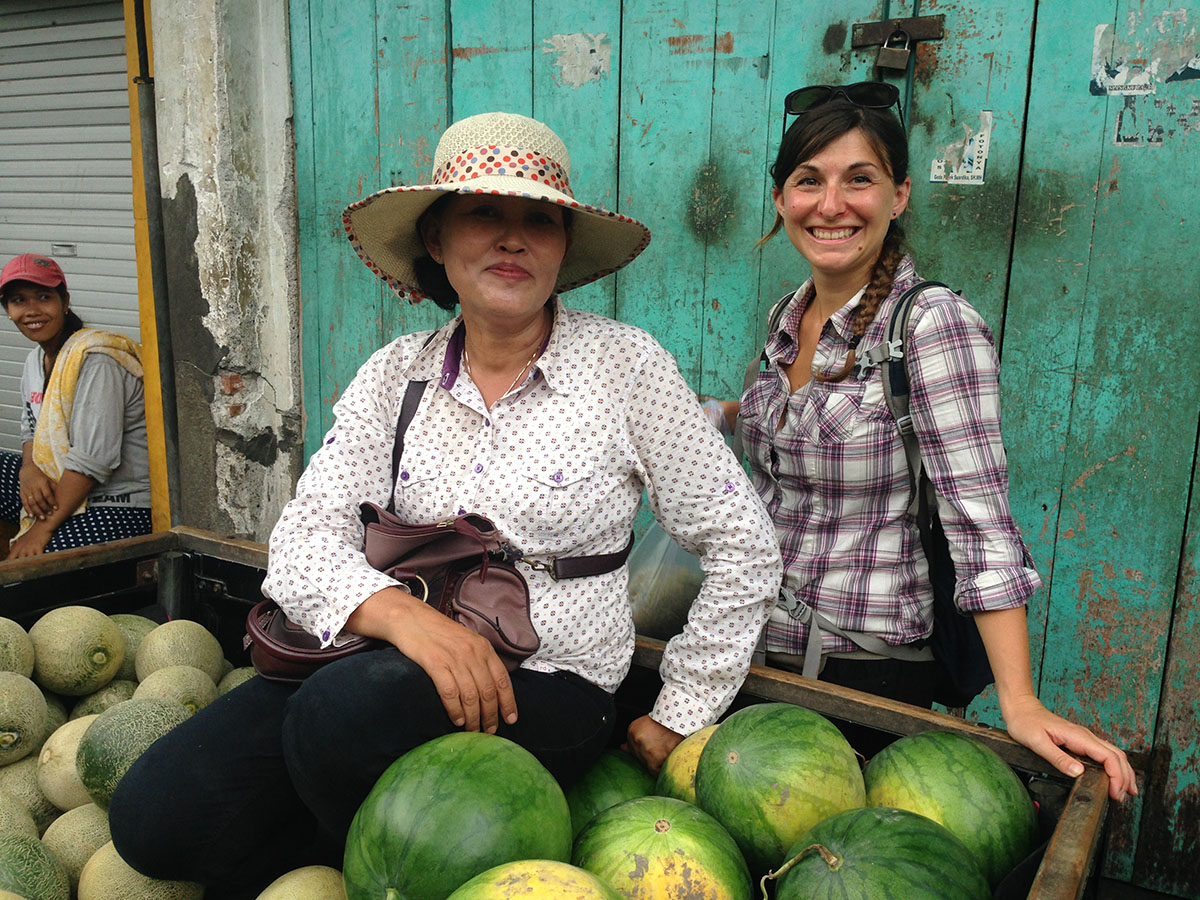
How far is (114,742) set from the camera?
190cm

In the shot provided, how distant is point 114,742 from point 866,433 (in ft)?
5.54

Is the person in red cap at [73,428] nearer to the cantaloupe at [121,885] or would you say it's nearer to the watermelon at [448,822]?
the cantaloupe at [121,885]

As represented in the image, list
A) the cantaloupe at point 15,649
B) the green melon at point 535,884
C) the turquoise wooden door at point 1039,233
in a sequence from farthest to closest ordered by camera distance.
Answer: the turquoise wooden door at point 1039,233 → the cantaloupe at point 15,649 → the green melon at point 535,884

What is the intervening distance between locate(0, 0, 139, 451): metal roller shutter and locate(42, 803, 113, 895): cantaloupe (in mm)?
3456

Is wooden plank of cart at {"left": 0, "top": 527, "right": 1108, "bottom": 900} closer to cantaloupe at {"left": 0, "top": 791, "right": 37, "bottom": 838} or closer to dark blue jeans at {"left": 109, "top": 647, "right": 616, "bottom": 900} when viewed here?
dark blue jeans at {"left": 109, "top": 647, "right": 616, "bottom": 900}

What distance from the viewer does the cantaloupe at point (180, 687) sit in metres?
2.17

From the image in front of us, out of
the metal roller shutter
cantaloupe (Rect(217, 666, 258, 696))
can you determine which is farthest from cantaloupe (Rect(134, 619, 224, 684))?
the metal roller shutter

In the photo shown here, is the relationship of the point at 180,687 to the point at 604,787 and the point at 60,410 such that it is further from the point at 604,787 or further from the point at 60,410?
the point at 60,410

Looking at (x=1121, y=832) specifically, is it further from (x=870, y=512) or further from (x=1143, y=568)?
(x=870, y=512)

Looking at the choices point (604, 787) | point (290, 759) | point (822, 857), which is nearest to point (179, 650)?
point (290, 759)

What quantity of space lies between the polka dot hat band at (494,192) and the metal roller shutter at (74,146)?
130 inches

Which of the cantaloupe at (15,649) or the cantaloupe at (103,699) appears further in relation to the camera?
the cantaloupe at (103,699)

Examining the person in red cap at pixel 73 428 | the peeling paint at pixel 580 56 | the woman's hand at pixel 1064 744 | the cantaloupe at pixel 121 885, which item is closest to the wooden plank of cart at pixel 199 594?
the woman's hand at pixel 1064 744

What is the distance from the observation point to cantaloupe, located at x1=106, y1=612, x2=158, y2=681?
2455mm
